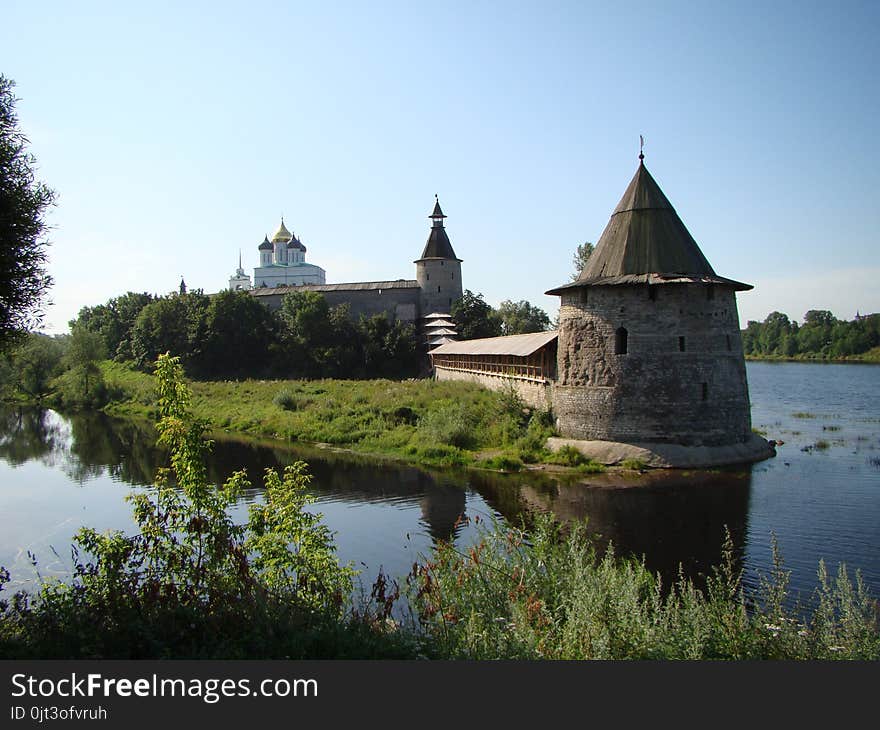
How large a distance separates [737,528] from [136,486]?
12842 mm

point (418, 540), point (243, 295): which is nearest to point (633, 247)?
point (418, 540)

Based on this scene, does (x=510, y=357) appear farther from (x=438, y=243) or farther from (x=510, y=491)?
(x=438, y=243)

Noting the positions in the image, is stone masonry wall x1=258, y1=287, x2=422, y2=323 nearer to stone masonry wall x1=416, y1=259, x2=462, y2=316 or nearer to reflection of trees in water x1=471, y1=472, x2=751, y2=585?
stone masonry wall x1=416, y1=259, x2=462, y2=316

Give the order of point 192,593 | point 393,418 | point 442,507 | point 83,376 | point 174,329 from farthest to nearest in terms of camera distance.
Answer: point 174,329 → point 83,376 → point 393,418 → point 442,507 → point 192,593

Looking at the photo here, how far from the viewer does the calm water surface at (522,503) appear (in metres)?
9.63

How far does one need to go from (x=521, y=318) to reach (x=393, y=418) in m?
24.3

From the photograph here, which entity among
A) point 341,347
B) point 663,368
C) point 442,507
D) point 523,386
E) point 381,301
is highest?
point 381,301

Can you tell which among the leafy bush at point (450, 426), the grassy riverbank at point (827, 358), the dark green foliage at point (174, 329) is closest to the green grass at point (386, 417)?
the leafy bush at point (450, 426)

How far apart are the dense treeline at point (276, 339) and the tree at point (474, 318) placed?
303 cm

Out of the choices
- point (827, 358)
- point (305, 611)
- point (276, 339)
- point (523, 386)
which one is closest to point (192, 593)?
point (305, 611)

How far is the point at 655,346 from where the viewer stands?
15703mm

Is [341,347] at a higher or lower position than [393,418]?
higher

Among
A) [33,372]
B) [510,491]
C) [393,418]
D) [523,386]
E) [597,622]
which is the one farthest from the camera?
[33,372]

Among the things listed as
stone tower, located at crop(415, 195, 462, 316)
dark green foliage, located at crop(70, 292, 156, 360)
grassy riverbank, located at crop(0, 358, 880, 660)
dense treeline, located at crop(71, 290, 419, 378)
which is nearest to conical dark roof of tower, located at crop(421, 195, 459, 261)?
stone tower, located at crop(415, 195, 462, 316)
